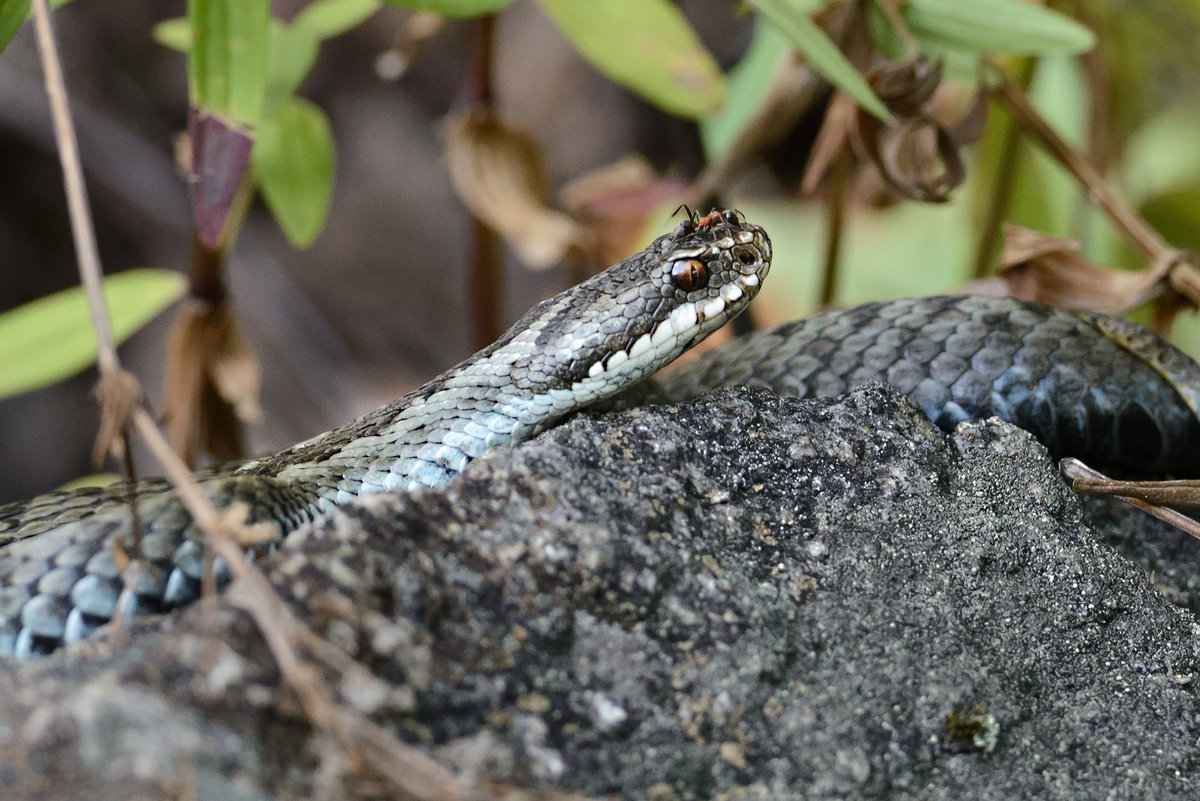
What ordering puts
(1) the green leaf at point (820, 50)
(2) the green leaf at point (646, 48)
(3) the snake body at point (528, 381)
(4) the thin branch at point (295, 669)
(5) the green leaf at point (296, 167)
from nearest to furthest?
(4) the thin branch at point (295, 669) → (3) the snake body at point (528, 381) → (1) the green leaf at point (820, 50) → (2) the green leaf at point (646, 48) → (5) the green leaf at point (296, 167)

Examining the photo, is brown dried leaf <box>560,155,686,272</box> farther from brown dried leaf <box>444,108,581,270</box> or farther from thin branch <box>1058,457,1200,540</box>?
thin branch <box>1058,457,1200,540</box>

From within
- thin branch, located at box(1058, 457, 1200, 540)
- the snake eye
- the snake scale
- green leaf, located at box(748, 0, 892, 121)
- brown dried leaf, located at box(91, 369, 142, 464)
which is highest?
green leaf, located at box(748, 0, 892, 121)

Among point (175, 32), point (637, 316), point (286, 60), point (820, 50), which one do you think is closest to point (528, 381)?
point (637, 316)

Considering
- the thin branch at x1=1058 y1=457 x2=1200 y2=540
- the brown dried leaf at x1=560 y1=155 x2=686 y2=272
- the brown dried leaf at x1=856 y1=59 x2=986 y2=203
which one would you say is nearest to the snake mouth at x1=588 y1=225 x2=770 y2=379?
the thin branch at x1=1058 y1=457 x2=1200 y2=540

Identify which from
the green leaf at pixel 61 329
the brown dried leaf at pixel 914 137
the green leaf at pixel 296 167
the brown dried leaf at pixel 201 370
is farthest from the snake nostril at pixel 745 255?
the green leaf at pixel 61 329

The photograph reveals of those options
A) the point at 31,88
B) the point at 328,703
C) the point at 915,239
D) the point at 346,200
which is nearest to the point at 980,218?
→ the point at 915,239

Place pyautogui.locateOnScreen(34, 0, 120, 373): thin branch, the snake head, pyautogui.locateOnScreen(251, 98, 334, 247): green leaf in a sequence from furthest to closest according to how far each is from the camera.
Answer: pyautogui.locateOnScreen(251, 98, 334, 247): green leaf, the snake head, pyautogui.locateOnScreen(34, 0, 120, 373): thin branch

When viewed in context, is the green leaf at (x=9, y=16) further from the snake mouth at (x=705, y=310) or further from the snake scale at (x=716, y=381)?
the snake mouth at (x=705, y=310)
